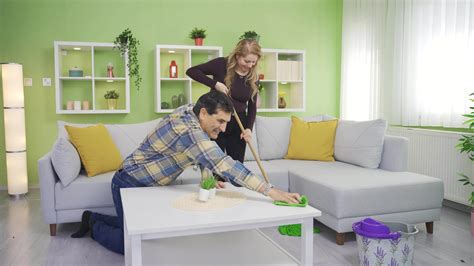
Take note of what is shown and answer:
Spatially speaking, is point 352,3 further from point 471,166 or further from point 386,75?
point 471,166

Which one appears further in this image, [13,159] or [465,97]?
[13,159]

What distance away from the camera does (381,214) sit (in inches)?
110

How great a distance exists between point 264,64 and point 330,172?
2214mm

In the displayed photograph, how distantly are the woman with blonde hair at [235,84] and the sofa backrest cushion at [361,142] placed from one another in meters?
1.06

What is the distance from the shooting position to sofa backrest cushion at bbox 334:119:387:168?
334 centimetres

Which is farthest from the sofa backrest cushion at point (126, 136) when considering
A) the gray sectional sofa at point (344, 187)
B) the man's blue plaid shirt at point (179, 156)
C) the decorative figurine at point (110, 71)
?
the man's blue plaid shirt at point (179, 156)

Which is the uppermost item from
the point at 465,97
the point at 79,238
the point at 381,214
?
the point at 465,97

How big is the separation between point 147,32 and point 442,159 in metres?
3.35

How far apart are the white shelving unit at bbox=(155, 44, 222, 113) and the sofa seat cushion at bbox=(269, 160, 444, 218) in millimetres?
1985

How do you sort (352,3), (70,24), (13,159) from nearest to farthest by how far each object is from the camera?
(13,159) < (70,24) < (352,3)

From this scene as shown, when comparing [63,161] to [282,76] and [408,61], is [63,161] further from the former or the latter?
[408,61]

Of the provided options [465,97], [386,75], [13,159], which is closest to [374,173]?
[465,97]

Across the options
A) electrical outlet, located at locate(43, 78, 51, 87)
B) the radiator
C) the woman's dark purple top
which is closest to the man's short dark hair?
the woman's dark purple top

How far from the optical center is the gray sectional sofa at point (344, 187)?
2740 mm
